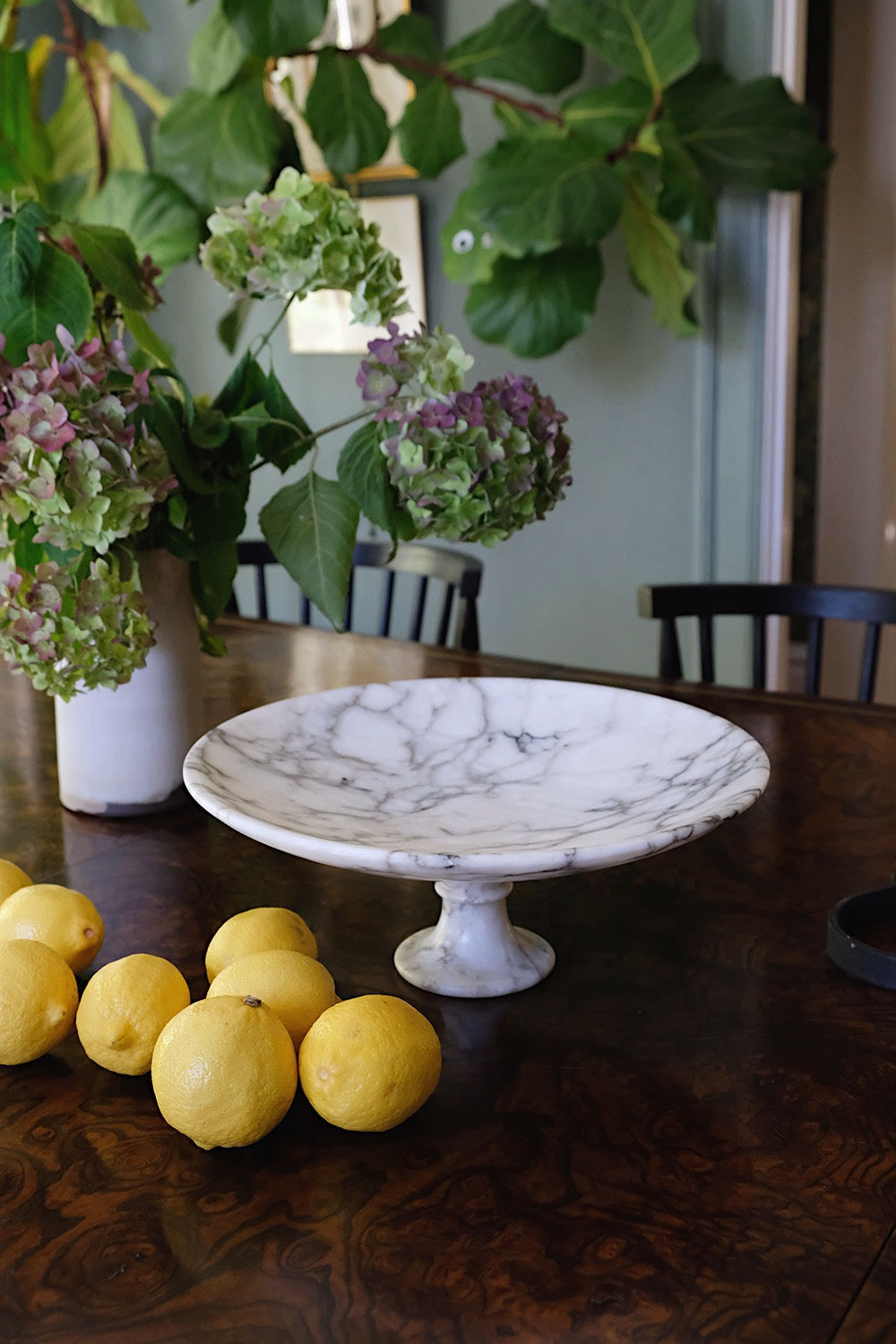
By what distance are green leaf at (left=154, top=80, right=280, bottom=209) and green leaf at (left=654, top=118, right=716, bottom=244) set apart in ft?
2.67

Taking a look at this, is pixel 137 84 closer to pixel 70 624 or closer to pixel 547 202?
pixel 547 202

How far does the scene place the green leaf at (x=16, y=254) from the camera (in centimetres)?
98

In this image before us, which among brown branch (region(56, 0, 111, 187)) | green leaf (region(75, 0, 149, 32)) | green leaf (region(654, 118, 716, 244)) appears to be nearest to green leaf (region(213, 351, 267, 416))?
green leaf (region(654, 118, 716, 244))

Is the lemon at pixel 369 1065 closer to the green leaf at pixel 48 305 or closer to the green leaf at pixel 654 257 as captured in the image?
the green leaf at pixel 48 305

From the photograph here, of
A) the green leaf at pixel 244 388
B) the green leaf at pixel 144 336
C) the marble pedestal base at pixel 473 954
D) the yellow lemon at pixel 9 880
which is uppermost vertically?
the green leaf at pixel 144 336

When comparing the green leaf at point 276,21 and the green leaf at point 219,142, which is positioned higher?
the green leaf at point 276,21

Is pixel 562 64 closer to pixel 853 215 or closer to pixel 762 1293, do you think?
pixel 853 215

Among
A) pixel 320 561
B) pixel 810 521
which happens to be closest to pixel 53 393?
pixel 320 561

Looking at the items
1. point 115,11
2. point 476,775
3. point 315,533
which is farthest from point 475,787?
point 115,11

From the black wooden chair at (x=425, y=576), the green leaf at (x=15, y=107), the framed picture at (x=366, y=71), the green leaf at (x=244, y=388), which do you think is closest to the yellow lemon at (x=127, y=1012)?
the green leaf at (x=244, y=388)

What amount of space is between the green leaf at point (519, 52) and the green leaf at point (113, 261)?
1.74m

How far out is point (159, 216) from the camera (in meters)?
2.71

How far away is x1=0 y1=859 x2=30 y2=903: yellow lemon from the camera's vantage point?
0.90 metres

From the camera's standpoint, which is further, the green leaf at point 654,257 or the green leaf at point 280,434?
the green leaf at point 654,257
